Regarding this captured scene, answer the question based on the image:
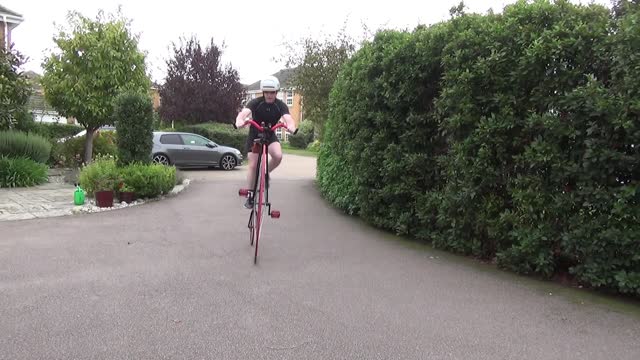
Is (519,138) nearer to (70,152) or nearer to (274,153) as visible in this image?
(274,153)

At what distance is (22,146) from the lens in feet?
45.0

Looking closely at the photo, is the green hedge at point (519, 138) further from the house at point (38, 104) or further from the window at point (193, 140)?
the window at point (193, 140)

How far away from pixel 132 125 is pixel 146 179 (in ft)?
4.61

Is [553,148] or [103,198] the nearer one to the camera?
[553,148]

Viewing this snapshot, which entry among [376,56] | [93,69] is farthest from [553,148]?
[93,69]

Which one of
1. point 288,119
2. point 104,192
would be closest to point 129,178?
point 104,192

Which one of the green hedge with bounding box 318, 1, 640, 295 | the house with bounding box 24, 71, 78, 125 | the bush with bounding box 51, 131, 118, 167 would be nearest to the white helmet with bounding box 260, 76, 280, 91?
the green hedge with bounding box 318, 1, 640, 295

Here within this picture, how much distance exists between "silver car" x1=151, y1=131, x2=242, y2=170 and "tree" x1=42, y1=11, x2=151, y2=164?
3.13 metres

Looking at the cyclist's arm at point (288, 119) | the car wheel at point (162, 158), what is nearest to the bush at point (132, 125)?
the cyclist's arm at point (288, 119)

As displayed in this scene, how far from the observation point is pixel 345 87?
861cm

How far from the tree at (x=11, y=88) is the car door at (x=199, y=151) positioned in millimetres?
6120

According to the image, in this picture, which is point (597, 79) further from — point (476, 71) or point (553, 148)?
point (476, 71)

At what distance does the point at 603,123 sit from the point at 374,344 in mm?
Answer: 2697

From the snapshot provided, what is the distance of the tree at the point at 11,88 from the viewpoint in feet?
44.5
